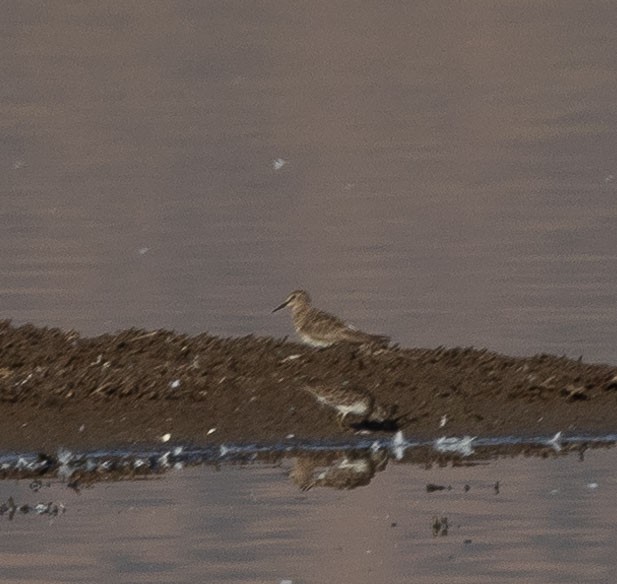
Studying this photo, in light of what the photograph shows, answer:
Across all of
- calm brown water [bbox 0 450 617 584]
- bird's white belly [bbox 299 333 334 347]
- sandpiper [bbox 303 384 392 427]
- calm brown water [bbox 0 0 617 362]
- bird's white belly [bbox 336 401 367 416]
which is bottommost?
calm brown water [bbox 0 450 617 584]

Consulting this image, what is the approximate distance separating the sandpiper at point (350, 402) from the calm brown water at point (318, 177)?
2.75 metres

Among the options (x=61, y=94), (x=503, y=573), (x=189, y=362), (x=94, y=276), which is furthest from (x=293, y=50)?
(x=503, y=573)

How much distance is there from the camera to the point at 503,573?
10.7m

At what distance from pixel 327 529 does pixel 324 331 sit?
3353 millimetres

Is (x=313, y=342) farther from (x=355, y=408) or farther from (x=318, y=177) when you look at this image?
(x=318, y=177)

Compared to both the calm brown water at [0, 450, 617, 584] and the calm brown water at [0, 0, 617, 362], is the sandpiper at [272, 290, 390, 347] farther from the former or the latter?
the calm brown water at [0, 450, 617, 584]

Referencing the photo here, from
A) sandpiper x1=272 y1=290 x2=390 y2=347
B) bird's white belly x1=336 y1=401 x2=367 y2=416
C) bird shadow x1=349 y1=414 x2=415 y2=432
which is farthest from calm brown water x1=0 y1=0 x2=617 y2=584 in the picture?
sandpiper x1=272 y1=290 x2=390 y2=347

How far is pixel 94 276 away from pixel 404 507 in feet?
25.8

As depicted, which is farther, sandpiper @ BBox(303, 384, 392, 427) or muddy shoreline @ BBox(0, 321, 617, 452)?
muddy shoreline @ BBox(0, 321, 617, 452)

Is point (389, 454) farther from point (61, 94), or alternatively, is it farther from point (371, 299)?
point (61, 94)

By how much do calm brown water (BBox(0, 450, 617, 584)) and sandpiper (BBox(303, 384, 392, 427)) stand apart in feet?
1.52

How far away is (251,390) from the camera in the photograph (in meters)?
13.8

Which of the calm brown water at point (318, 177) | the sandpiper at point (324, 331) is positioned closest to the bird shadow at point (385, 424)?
the sandpiper at point (324, 331)

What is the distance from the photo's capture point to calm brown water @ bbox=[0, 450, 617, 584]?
10.8 metres
